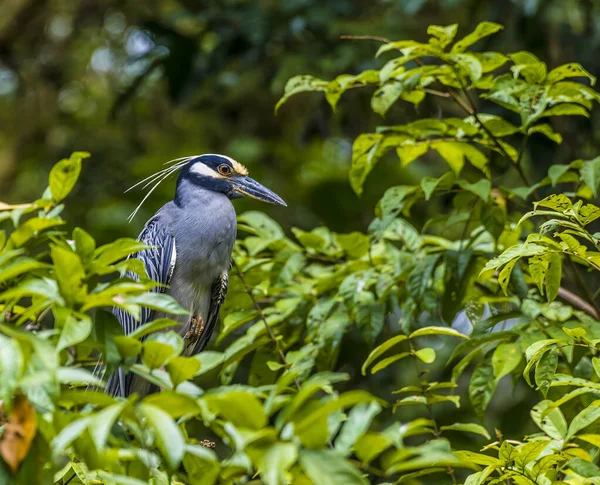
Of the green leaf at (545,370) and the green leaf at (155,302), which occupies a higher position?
the green leaf at (155,302)

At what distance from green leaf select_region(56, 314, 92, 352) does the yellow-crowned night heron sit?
155cm

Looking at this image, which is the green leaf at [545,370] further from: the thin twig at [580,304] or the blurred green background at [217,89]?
the blurred green background at [217,89]

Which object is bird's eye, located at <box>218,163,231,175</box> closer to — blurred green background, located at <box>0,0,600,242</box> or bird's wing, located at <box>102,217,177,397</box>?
bird's wing, located at <box>102,217,177,397</box>

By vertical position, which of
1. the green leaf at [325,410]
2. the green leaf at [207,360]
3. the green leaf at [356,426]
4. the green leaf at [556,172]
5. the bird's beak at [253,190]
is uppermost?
the green leaf at [325,410]

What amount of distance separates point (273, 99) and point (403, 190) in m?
3.48

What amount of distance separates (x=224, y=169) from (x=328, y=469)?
216 cm

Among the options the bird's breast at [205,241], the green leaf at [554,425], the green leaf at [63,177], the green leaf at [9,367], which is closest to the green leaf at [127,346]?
the green leaf at [9,367]

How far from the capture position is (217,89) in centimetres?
525

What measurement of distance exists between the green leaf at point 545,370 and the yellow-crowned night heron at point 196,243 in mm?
1339

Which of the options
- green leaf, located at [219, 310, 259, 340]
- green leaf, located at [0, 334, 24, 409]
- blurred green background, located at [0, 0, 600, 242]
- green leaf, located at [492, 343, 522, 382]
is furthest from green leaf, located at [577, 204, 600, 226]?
blurred green background, located at [0, 0, 600, 242]

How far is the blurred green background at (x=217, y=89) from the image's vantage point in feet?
13.9

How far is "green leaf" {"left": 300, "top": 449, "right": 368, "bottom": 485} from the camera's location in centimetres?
104

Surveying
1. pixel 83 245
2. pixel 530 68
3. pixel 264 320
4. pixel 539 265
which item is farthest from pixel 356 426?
pixel 530 68

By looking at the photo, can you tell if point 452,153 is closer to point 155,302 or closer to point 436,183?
point 436,183
